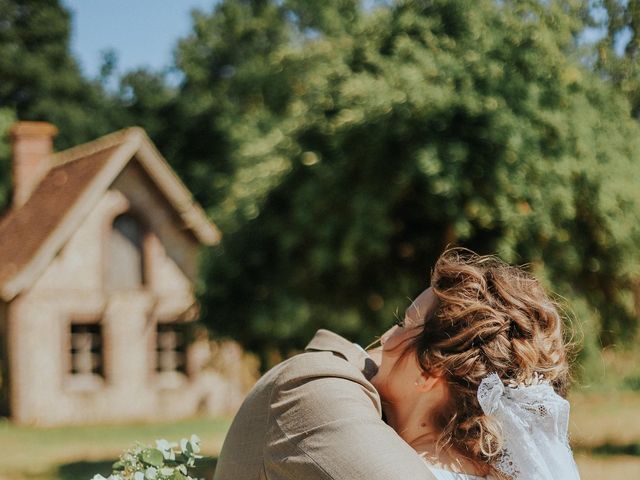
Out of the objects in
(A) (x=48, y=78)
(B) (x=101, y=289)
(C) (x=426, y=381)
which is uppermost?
(A) (x=48, y=78)

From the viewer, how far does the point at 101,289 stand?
2255 cm

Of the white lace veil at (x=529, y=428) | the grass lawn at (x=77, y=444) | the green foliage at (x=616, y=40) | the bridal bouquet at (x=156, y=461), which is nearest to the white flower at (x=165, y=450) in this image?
the bridal bouquet at (x=156, y=461)

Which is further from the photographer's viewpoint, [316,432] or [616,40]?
[616,40]

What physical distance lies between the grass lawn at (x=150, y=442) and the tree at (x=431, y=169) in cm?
275

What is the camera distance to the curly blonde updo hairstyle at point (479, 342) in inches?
99.1

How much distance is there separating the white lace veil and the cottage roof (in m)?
19.5

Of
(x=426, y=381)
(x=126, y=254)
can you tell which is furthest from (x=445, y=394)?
(x=126, y=254)

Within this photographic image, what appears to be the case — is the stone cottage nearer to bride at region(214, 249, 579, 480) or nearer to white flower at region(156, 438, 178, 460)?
white flower at region(156, 438, 178, 460)

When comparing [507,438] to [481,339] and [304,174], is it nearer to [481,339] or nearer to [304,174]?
[481,339]

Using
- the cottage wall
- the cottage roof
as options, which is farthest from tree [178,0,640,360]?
the cottage wall

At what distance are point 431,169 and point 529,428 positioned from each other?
18.3ft

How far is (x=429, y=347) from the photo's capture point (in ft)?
8.39

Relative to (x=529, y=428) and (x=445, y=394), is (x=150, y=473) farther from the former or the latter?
(x=529, y=428)

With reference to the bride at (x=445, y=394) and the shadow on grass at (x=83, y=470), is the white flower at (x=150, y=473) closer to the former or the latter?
the bride at (x=445, y=394)
